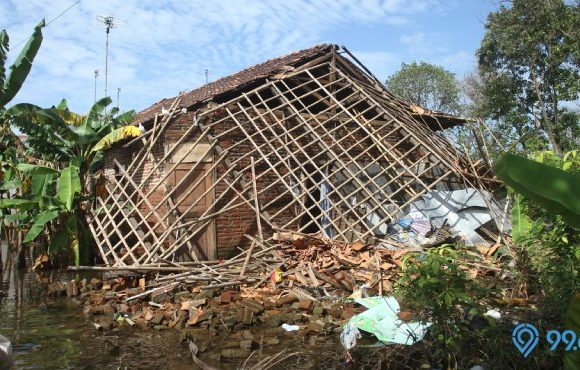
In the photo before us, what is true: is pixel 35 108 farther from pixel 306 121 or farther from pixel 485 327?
pixel 485 327

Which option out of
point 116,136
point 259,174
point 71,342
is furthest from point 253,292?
point 116,136

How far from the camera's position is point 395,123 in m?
9.82

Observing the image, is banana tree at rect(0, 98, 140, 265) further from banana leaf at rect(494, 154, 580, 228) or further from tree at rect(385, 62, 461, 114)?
tree at rect(385, 62, 461, 114)

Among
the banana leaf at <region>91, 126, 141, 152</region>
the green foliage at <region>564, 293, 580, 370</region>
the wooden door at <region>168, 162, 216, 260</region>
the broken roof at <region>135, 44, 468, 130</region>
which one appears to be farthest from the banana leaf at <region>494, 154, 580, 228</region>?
the banana leaf at <region>91, 126, 141, 152</region>

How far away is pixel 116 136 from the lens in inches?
370

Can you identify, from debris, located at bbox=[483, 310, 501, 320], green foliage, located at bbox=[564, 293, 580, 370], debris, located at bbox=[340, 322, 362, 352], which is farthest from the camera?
debris, located at bbox=[483, 310, 501, 320]

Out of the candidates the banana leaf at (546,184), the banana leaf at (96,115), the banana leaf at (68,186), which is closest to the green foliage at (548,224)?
the banana leaf at (546,184)

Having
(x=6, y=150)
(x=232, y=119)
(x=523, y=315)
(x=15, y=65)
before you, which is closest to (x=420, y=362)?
(x=523, y=315)

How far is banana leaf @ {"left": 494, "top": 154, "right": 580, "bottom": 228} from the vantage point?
92.7 inches

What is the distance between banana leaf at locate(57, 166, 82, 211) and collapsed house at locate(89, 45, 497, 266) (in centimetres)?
49

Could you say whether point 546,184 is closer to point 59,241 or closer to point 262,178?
point 262,178

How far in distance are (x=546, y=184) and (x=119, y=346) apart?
4624 mm

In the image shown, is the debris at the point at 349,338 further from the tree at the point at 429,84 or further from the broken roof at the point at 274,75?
Answer: the tree at the point at 429,84

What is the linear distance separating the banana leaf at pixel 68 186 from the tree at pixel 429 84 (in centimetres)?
2023
